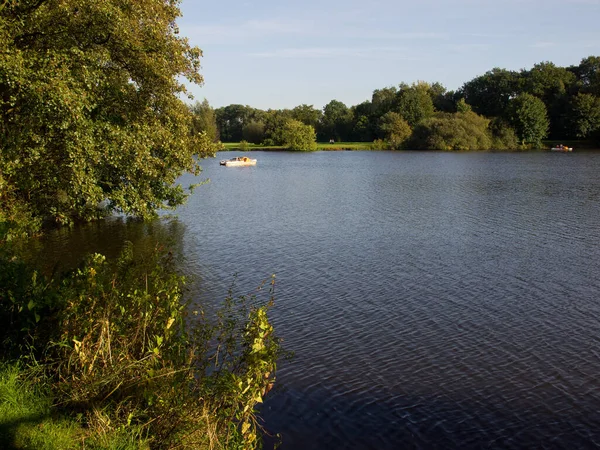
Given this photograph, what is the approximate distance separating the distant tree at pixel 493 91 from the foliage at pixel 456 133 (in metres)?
11.9

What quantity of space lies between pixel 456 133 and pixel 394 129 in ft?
52.9

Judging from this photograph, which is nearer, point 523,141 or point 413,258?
point 413,258

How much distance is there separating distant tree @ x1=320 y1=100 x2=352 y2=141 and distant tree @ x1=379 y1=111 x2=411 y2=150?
23.1 metres

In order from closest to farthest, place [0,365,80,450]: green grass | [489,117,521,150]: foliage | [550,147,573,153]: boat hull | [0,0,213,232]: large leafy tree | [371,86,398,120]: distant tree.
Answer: [0,365,80,450]: green grass < [0,0,213,232]: large leafy tree < [550,147,573,153]: boat hull < [489,117,521,150]: foliage < [371,86,398,120]: distant tree

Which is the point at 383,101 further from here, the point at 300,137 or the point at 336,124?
the point at 300,137

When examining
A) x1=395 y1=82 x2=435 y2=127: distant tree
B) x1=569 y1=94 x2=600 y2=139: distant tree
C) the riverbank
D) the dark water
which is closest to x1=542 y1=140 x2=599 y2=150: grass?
the riverbank

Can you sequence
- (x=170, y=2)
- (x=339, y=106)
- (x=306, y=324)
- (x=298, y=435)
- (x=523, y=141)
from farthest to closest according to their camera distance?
(x=339, y=106) < (x=523, y=141) < (x=170, y=2) < (x=306, y=324) < (x=298, y=435)

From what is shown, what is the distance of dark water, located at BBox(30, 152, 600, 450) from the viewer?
10.8m

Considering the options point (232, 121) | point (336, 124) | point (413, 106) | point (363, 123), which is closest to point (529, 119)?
point (413, 106)

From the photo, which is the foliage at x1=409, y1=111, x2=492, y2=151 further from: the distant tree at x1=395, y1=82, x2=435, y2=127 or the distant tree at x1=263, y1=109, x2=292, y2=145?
the distant tree at x1=263, y1=109, x2=292, y2=145

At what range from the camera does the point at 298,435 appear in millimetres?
10195

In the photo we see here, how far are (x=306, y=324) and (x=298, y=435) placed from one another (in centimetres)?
547

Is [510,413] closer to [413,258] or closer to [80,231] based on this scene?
[413,258]

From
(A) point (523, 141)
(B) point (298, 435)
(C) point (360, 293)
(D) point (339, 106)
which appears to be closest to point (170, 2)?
(C) point (360, 293)
